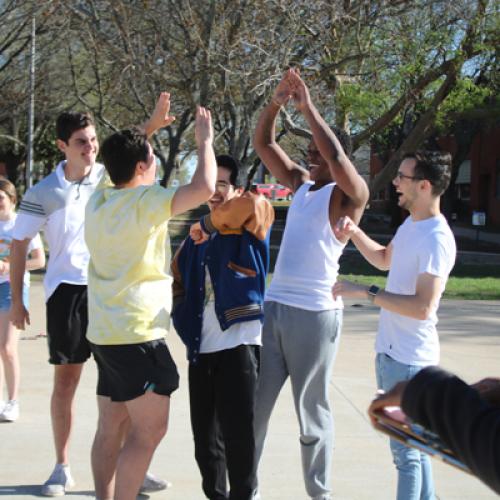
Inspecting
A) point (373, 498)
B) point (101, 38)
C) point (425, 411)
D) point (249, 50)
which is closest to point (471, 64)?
point (249, 50)

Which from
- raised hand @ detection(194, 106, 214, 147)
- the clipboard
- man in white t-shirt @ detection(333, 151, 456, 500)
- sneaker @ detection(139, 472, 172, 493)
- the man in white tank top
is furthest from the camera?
sneaker @ detection(139, 472, 172, 493)

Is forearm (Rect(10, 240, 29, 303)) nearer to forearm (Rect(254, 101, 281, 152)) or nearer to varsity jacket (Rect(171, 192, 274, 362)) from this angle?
varsity jacket (Rect(171, 192, 274, 362))

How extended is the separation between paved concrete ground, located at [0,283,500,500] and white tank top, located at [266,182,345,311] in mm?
1199

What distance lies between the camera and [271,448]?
213 inches

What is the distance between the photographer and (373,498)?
4602 millimetres

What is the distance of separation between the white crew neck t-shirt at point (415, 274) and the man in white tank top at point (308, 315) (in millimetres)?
365

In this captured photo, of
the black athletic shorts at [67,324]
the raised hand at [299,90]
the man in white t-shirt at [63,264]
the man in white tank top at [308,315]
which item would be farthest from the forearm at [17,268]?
the raised hand at [299,90]

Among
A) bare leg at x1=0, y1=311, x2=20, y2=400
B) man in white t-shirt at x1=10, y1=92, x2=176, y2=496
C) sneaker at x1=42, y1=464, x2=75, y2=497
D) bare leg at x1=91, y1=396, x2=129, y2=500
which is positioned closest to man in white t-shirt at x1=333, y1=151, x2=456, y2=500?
bare leg at x1=91, y1=396, x2=129, y2=500

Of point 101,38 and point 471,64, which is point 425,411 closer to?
point 101,38

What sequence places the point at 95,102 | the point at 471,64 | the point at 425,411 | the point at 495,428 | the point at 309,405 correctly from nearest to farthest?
the point at 495,428, the point at 425,411, the point at 309,405, the point at 471,64, the point at 95,102

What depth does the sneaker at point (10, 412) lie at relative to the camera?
18.9 ft

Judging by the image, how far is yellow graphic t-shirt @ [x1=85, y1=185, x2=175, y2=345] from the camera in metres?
3.51

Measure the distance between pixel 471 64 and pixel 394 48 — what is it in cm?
354

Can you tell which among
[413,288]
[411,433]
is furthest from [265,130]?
[411,433]
